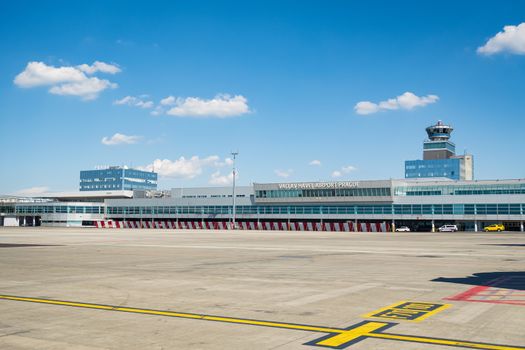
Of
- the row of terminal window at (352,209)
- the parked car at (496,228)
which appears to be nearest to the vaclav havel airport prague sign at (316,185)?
the row of terminal window at (352,209)

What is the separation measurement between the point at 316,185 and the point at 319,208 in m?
5.60

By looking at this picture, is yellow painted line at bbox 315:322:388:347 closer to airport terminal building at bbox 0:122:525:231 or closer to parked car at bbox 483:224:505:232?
airport terminal building at bbox 0:122:525:231

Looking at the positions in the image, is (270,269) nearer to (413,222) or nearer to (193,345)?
(193,345)

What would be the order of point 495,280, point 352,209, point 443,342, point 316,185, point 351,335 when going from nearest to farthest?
1. point 443,342
2. point 351,335
3. point 495,280
4. point 352,209
5. point 316,185

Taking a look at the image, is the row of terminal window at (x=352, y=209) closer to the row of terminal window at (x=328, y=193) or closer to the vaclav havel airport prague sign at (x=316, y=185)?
the row of terminal window at (x=328, y=193)

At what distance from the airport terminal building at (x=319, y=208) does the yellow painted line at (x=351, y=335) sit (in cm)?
8917

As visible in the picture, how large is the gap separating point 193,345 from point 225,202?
407 feet

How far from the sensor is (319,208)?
125 m

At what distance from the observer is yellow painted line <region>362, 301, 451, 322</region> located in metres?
10.8

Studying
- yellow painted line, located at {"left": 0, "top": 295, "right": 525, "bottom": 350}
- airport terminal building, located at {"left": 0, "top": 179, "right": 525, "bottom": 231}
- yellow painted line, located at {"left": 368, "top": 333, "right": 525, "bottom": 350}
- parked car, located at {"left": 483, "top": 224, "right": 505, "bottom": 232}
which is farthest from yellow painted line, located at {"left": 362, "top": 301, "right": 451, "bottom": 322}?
parked car, located at {"left": 483, "top": 224, "right": 505, "bottom": 232}

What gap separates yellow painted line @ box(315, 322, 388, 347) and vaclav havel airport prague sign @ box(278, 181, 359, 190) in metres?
111

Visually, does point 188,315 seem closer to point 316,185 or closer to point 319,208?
point 316,185

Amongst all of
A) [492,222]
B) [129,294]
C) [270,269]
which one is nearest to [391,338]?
[129,294]

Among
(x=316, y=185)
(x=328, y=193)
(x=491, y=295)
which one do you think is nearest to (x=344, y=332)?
(x=491, y=295)
